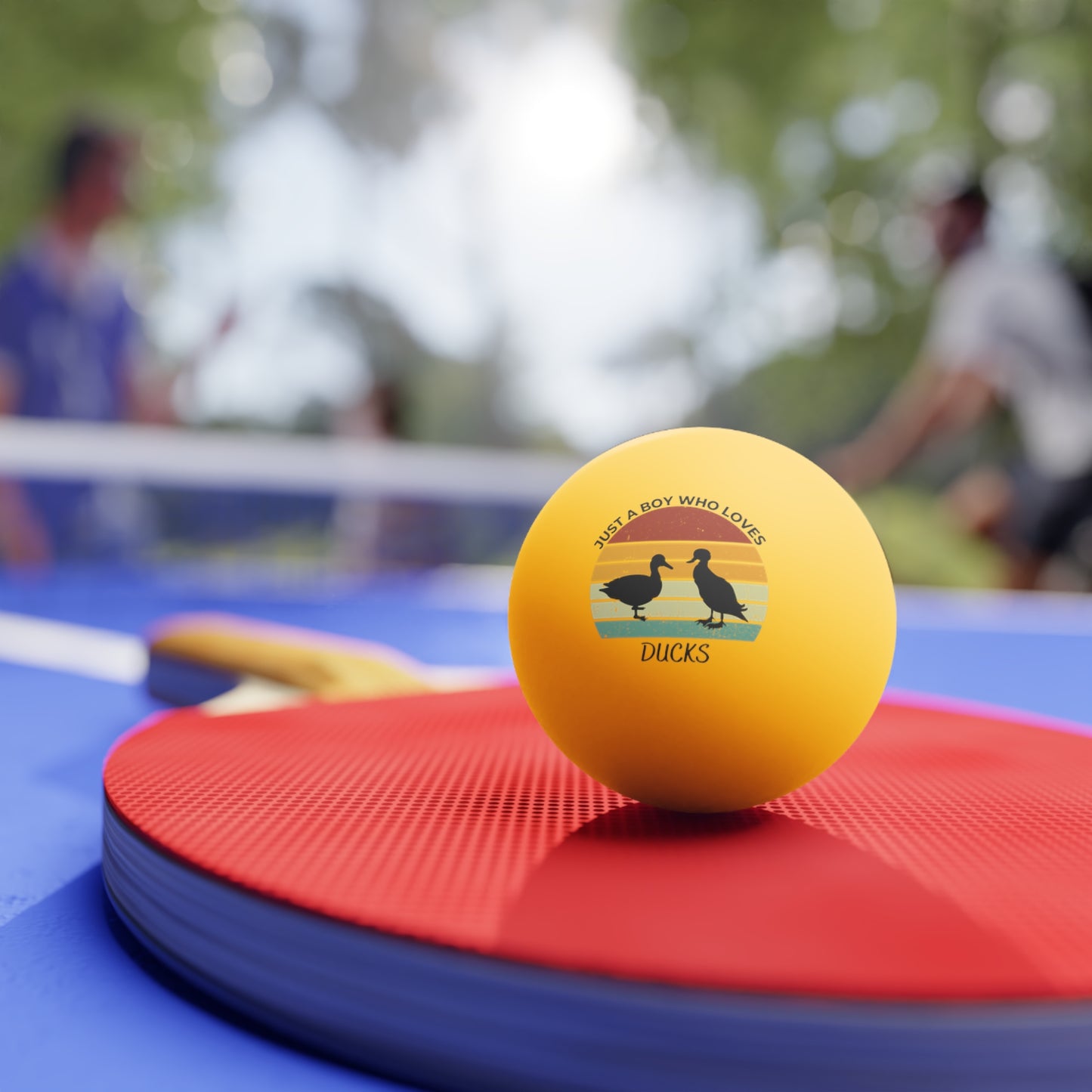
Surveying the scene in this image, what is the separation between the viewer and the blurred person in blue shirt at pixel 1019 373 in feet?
20.0

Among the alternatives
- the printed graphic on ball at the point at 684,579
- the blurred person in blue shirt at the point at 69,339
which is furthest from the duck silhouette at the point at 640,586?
the blurred person in blue shirt at the point at 69,339

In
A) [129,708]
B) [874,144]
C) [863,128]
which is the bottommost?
[129,708]

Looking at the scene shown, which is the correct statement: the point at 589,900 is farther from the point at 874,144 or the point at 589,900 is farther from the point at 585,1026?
the point at 874,144

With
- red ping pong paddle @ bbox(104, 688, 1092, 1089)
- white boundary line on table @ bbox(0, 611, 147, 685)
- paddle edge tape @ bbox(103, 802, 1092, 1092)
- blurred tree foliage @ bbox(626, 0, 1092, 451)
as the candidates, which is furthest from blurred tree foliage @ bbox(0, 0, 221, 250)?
paddle edge tape @ bbox(103, 802, 1092, 1092)

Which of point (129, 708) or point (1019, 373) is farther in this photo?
point (1019, 373)

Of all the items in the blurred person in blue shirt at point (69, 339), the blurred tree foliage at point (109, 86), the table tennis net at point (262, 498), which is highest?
the blurred tree foliage at point (109, 86)

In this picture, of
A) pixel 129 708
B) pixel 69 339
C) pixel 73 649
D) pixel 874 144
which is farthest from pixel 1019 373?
pixel 874 144

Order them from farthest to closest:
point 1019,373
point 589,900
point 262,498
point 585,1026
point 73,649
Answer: point 262,498, point 1019,373, point 73,649, point 589,900, point 585,1026

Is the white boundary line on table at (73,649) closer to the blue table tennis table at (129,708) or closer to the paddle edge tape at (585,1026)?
the blue table tennis table at (129,708)

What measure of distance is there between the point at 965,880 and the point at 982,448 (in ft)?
46.4

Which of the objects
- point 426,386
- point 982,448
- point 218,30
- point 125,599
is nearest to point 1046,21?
point 982,448

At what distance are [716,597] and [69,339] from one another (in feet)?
23.6

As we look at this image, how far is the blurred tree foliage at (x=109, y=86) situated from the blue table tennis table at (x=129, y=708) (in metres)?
6.60

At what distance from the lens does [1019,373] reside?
22.7 ft
